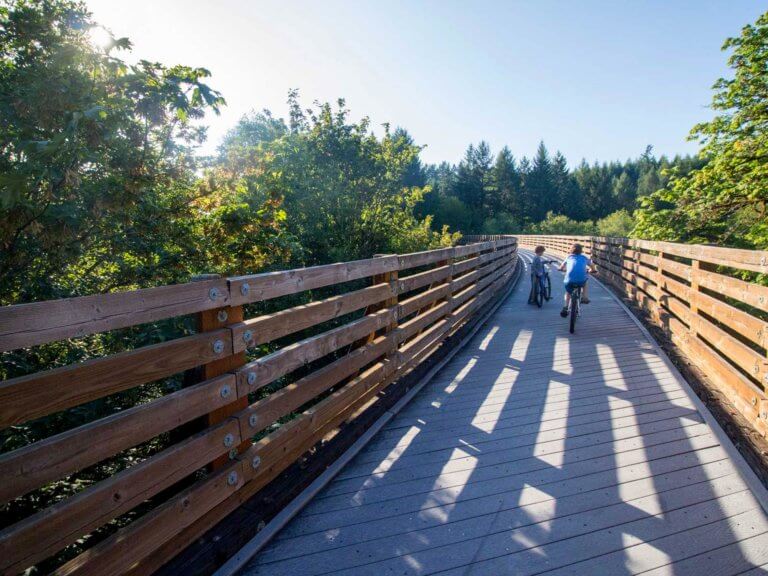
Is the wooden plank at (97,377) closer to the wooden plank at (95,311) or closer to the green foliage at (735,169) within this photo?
the wooden plank at (95,311)

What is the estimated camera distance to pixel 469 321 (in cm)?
797

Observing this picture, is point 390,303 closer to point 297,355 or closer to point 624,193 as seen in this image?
point 297,355

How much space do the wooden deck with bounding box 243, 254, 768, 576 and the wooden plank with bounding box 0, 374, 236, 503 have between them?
37.0 inches

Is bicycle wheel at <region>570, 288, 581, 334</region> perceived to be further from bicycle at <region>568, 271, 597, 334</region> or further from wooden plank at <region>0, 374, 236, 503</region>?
wooden plank at <region>0, 374, 236, 503</region>

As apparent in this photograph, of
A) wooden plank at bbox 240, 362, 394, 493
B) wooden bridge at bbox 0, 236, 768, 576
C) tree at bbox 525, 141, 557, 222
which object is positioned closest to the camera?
wooden bridge at bbox 0, 236, 768, 576

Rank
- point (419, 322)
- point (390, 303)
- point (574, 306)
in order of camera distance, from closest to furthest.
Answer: point (390, 303)
point (419, 322)
point (574, 306)

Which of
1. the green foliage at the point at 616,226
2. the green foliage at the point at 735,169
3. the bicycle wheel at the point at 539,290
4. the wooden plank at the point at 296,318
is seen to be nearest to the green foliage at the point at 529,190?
the green foliage at the point at 616,226

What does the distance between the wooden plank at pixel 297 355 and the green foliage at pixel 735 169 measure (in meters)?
11.6

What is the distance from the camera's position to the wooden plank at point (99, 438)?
56.5 inches

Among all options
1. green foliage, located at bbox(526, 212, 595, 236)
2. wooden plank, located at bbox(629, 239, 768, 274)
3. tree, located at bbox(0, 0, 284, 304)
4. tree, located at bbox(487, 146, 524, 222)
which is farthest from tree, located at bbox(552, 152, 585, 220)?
tree, located at bbox(0, 0, 284, 304)

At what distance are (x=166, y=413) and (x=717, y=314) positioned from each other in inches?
202

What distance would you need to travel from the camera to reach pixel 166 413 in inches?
78.7

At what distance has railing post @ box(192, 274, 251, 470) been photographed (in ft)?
7.53

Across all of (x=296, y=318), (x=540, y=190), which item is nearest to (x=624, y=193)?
(x=540, y=190)
